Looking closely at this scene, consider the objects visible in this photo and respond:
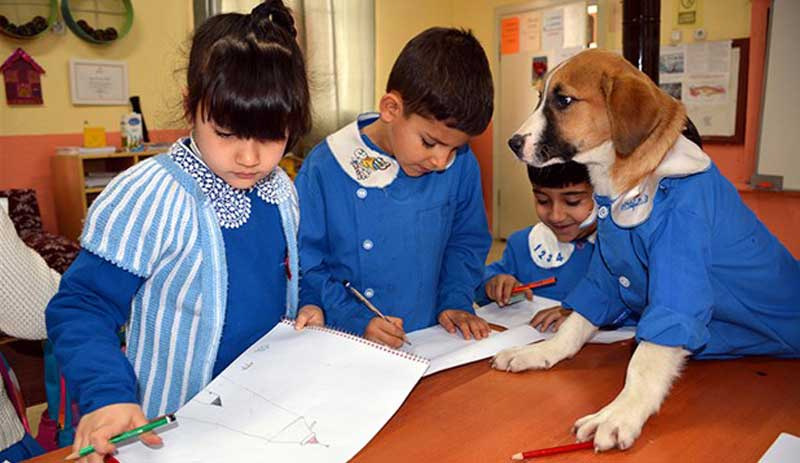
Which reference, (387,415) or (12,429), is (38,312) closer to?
(12,429)

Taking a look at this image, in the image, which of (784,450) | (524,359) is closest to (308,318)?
(524,359)

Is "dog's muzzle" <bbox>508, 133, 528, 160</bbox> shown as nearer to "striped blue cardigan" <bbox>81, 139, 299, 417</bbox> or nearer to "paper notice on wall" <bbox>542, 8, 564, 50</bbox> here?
"striped blue cardigan" <bbox>81, 139, 299, 417</bbox>

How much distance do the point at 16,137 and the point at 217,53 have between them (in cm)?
431

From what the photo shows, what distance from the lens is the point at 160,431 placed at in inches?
33.6

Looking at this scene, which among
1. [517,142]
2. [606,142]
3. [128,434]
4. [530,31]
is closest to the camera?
[128,434]

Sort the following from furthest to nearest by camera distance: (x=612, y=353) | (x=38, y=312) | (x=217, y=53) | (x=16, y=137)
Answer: (x=16, y=137) < (x=38, y=312) < (x=612, y=353) < (x=217, y=53)

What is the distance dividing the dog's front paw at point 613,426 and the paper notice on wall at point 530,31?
215 inches

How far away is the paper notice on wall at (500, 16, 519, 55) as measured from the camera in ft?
20.1

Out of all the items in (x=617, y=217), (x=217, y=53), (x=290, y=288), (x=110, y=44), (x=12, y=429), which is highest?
(x=110, y=44)

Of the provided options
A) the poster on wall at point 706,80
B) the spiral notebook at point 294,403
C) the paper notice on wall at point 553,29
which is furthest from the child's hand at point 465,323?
the paper notice on wall at point 553,29

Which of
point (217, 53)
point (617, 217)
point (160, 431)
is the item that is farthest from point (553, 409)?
point (217, 53)

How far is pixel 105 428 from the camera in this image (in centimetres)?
77

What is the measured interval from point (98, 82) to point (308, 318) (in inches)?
173

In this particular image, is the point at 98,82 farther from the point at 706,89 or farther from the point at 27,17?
the point at 706,89
